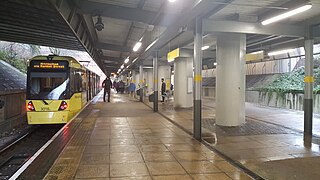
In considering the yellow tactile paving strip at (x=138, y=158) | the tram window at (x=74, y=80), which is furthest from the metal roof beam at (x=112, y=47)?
the yellow tactile paving strip at (x=138, y=158)

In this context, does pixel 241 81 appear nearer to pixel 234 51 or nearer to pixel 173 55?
pixel 234 51

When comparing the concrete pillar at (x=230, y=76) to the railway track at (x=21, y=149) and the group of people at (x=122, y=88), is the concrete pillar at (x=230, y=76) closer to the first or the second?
the railway track at (x=21, y=149)

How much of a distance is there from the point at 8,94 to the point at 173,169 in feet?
35.8

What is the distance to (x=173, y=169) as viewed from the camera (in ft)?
17.5

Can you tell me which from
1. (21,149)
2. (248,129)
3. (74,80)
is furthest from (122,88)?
(248,129)

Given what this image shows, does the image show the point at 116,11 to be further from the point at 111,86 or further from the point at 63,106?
the point at 111,86

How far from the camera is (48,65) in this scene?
10.9 meters

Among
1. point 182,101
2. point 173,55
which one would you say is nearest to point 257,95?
point 182,101

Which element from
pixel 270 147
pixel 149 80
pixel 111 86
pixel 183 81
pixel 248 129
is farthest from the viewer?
pixel 149 80

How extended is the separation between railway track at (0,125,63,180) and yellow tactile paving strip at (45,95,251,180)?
1.72 meters

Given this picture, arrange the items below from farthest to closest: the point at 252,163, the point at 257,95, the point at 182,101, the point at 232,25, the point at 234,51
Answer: the point at 257,95 < the point at 182,101 < the point at 234,51 < the point at 232,25 < the point at 252,163

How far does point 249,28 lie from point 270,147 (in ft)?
13.0

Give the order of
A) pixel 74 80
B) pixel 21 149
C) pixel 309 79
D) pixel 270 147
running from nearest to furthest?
pixel 270 147
pixel 309 79
pixel 21 149
pixel 74 80

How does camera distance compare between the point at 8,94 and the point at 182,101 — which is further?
the point at 182,101
